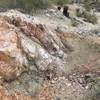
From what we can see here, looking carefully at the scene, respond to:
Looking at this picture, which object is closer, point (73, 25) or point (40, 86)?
point (40, 86)

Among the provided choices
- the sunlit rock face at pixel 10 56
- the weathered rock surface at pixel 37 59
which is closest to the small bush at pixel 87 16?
the weathered rock surface at pixel 37 59

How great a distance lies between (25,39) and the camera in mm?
8258

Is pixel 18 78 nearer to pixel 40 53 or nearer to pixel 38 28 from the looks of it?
pixel 40 53

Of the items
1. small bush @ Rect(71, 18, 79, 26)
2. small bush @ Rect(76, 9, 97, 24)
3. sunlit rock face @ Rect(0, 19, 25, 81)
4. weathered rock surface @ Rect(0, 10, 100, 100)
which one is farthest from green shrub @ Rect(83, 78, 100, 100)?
small bush @ Rect(76, 9, 97, 24)

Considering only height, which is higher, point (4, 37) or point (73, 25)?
point (4, 37)

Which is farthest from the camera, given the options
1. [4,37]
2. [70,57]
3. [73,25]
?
[73,25]

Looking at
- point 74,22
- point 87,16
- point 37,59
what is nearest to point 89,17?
point 87,16

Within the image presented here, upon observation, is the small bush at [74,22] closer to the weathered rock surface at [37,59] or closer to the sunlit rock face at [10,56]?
the weathered rock surface at [37,59]

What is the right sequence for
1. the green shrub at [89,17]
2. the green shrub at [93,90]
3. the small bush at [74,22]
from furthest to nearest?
the green shrub at [89,17] → the small bush at [74,22] → the green shrub at [93,90]

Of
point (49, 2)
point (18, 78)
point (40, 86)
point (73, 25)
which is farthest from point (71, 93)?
point (49, 2)

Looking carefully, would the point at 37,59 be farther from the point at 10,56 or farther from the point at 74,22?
the point at 74,22

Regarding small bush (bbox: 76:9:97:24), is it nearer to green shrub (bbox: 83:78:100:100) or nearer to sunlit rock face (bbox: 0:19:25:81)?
green shrub (bbox: 83:78:100:100)

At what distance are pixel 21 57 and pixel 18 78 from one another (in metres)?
0.56

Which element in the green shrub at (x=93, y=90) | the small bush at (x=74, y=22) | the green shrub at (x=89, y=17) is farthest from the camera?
the green shrub at (x=89, y=17)
